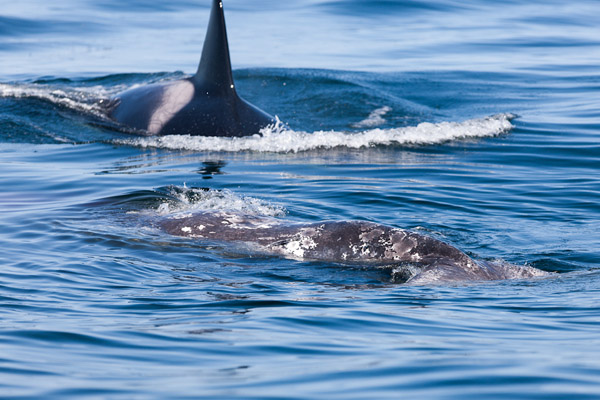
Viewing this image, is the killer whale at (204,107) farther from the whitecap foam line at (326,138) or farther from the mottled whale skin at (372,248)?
the mottled whale skin at (372,248)

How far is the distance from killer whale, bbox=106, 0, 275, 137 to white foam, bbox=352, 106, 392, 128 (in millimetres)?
2483

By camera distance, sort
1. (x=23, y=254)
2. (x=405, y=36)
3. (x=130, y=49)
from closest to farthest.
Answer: (x=23, y=254)
(x=130, y=49)
(x=405, y=36)

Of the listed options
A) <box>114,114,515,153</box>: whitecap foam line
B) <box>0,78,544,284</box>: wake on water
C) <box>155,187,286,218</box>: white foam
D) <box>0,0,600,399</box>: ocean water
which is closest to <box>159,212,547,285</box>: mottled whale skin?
<box>0,78,544,284</box>: wake on water

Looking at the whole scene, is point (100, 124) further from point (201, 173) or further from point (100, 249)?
point (100, 249)

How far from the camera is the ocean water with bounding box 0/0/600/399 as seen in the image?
15.6ft

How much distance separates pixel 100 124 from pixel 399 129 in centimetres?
483

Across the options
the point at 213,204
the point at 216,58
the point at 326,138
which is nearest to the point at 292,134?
the point at 326,138

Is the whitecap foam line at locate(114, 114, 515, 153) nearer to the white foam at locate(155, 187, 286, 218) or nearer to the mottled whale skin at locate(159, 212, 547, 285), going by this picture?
the white foam at locate(155, 187, 286, 218)

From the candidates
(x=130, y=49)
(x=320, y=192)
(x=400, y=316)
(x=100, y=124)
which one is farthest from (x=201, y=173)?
(x=130, y=49)

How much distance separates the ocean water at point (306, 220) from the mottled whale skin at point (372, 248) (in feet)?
0.55

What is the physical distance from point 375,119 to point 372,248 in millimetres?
9566

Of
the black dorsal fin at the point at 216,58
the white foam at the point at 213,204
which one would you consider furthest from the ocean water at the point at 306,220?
the black dorsal fin at the point at 216,58

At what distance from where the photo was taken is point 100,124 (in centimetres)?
1502

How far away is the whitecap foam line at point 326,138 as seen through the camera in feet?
45.3
